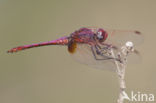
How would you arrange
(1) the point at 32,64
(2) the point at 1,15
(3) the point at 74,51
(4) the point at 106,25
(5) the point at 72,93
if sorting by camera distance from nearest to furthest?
(3) the point at 74,51, (5) the point at 72,93, (1) the point at 32,64, (4) the point at 106,25, (2) the point at 1,15

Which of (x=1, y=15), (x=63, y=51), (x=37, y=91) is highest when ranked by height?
(x=1, y=15)

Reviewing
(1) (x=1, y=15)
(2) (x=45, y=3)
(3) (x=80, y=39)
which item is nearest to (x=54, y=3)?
(2) (x=45, y=3)

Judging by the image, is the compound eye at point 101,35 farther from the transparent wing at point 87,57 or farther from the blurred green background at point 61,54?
the blurred green background at point 61,54

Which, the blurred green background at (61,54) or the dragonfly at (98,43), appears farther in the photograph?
the blurred green background at (61,54)

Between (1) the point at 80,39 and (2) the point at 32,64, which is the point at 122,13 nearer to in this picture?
(2) the point at 32,64

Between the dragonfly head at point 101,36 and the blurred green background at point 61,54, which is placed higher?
the dragonfly head at point 101,36

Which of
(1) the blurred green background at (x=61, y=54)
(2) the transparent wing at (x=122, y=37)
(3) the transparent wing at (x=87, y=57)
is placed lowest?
(1) the blurred green background at (x=61, y=54)

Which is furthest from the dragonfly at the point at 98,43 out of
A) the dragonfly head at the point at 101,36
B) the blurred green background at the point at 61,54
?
the blurred green background at the point at 61,54
